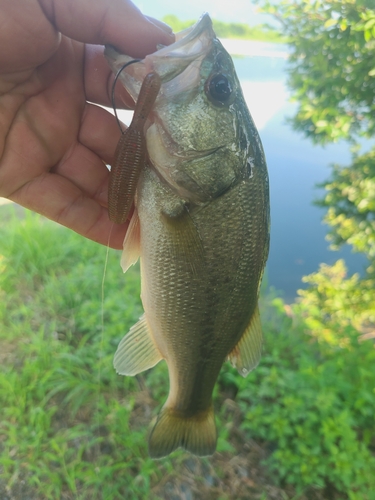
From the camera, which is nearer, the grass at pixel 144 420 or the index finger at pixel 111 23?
the index finger at pixel 111 23

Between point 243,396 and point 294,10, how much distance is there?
9.50 feet

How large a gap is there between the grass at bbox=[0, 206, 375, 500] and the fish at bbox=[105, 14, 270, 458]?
970mm

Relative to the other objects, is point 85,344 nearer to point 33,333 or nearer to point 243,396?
point 33,333

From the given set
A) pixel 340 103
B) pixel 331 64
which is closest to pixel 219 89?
pixel 331 64

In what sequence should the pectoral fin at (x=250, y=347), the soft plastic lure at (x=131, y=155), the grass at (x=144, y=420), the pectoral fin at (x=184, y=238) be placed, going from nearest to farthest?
the soft plastic lure at (x=131, y=155) → the pectoral fin at (x=184, y=238) → the pectoral fin at (x=250, y=347) → the grass at (x=144, y=420)

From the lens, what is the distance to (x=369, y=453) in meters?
2.23

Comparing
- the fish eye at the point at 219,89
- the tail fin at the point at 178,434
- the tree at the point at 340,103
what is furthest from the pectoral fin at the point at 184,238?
the tree at the point at 340,103

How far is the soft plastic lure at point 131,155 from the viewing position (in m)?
1.09

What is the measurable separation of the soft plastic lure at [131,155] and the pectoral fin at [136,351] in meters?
0.51

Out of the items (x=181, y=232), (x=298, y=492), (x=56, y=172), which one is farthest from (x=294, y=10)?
(x=298, y=492)

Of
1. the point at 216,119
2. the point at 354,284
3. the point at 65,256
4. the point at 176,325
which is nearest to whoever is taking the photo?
the point at 216,119

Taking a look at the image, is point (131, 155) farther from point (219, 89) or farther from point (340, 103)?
point (340, 103)

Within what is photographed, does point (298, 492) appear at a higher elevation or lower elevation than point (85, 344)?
lower

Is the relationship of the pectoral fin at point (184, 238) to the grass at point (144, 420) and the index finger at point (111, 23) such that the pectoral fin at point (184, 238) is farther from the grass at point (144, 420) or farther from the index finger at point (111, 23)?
the grass at point (144, 420)
